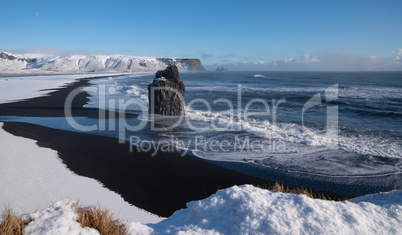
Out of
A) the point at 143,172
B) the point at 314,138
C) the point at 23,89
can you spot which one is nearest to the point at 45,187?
the point at 143,172

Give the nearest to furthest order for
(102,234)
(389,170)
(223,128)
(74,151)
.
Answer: (102,234) → (389,170) → (74,151) → (223,128)

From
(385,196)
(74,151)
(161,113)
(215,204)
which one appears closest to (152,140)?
(74,151)

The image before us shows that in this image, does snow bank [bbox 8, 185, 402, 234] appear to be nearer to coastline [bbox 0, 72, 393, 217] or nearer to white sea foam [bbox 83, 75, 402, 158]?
coastline [bbox 0, 72, 393, 217]

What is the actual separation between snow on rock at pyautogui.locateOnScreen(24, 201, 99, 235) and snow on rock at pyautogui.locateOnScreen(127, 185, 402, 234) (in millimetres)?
668

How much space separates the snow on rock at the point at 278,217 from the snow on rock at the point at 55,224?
67 centimetres

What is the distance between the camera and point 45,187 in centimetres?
578

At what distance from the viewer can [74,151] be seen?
8.66m

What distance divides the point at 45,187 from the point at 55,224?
3.74 m

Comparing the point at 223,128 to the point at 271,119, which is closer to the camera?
the point at 223,128

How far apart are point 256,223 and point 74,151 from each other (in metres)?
7.87

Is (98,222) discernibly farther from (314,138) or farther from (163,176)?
(314,138)

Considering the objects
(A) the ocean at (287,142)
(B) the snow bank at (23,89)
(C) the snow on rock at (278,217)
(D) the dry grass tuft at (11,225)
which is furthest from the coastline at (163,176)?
(B) the snow bank at (23,89)

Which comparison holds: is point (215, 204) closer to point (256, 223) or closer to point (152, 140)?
point (256, 223)

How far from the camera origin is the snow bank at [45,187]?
4949 mm
